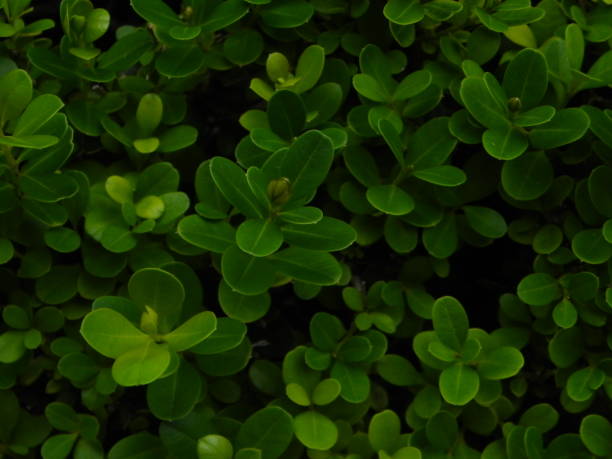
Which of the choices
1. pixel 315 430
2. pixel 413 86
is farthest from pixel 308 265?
pixel 413 86

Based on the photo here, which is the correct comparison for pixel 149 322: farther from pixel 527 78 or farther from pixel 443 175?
pixel 527 78

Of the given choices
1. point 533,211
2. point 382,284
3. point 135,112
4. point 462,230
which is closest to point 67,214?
point 135,112

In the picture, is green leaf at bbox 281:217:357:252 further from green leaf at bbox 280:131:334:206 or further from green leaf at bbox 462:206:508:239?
green leaf at bbox 462:206:508:239

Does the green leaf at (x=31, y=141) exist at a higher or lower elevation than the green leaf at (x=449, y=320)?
higher

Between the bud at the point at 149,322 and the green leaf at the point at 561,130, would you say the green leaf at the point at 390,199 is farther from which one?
the bud at the point at 149,322

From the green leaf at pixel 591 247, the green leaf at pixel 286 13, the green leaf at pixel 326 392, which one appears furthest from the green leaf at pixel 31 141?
the green leaf at pixel 591 247

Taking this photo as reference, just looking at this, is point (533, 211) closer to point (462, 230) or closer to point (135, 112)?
point (462, 230)
